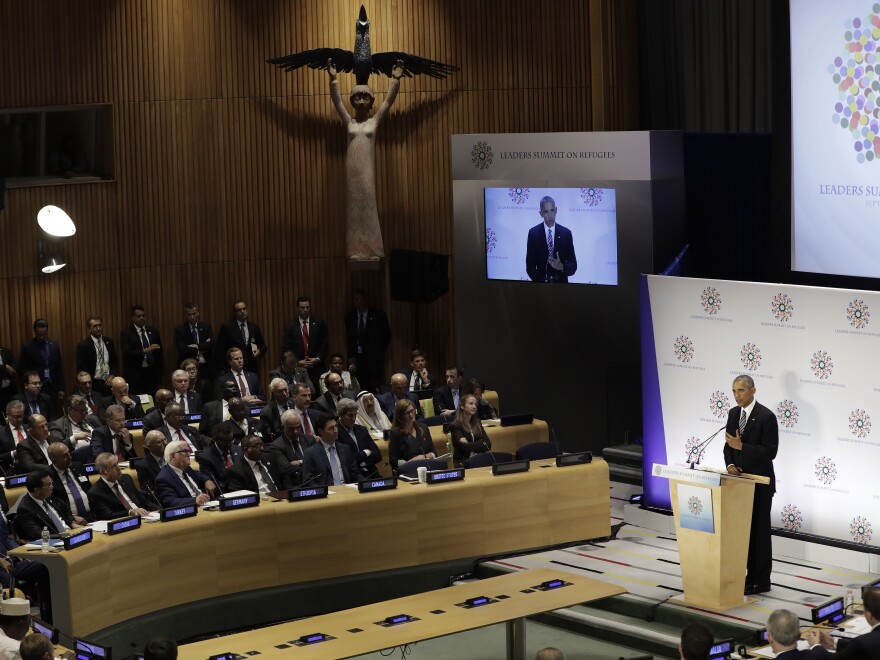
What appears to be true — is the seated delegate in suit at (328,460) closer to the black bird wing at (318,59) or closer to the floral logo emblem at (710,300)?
the floral logo emblem at (710,300)

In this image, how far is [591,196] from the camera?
1280 cm

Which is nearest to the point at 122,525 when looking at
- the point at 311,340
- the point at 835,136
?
the point at 311,340

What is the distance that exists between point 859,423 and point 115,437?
5.46 metres

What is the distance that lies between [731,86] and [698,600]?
22.6 feet

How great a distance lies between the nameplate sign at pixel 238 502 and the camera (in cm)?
889

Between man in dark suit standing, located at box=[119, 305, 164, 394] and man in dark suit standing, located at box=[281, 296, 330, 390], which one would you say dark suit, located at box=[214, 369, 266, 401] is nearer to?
man in dark suit standing, located at box=[119, 305, 164, 394]

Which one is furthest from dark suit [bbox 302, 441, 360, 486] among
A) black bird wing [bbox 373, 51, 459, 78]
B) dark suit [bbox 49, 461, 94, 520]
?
black bird wing [bbox 373, 51, 459, 78]

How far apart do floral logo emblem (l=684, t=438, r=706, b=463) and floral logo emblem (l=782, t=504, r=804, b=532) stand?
72 cm

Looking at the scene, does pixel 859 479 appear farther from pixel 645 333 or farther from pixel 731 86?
pixel 731 86

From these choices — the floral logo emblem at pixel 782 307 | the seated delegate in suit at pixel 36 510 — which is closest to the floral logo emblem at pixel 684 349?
the floral logo emblem at pixel 782 307

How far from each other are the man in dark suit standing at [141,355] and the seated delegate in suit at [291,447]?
371 centimetres

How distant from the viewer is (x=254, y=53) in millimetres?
14734

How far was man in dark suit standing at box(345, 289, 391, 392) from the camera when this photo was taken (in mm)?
14758

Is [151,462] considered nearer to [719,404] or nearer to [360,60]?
[719,404]
